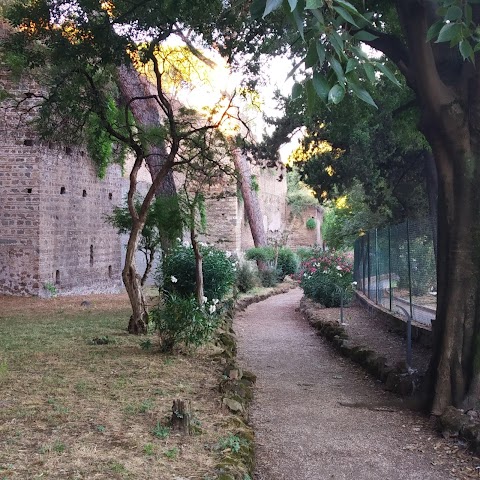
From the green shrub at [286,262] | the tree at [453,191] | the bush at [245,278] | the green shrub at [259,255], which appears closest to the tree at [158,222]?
the tree at [453,191]

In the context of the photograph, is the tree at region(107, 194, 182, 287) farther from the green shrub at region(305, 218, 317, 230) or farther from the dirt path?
the green shrub at region(305, 218, 317, 230)

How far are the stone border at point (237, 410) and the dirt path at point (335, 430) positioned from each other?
183 millimetres

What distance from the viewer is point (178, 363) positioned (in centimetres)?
745

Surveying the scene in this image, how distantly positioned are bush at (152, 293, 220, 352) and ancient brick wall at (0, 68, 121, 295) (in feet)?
24.5

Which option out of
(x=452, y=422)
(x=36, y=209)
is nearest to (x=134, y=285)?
(x=452, y=422)

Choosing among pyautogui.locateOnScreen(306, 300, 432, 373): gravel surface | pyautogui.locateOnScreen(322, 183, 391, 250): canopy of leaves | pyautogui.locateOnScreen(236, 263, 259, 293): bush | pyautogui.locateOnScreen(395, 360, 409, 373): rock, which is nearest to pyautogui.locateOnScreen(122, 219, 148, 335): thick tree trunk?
pyautogui.locateOnScreen(306, 300, 432, 373): gravel surface

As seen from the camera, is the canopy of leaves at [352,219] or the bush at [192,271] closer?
the bush at [192,271]

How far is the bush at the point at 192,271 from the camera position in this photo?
12.0 metres

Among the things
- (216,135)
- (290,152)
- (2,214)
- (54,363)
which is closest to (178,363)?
(54,363)

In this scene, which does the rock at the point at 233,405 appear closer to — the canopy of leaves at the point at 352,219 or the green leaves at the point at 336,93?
the green leaves at the point at 336,93

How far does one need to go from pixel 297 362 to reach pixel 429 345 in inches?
81.0

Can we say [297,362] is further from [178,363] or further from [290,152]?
[290,152]

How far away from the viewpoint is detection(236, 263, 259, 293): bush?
19455mm

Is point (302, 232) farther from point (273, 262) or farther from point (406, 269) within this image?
point (406, 269)
